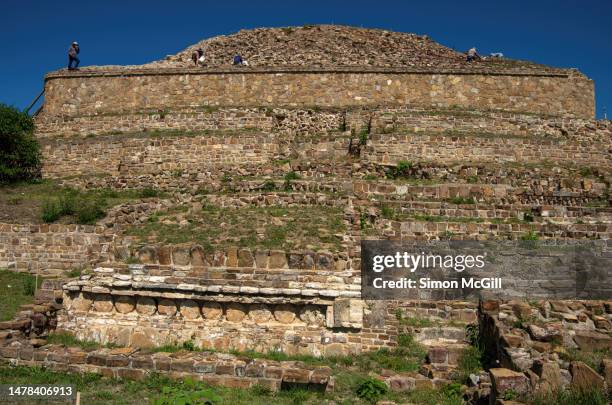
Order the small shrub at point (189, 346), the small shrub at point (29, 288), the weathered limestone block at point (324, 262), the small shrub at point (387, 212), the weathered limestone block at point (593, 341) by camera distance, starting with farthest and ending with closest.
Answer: the small shrub at point (387, 212) < the small shrub at point (29, 288) < the weathered limestone block at point (324, 262) < the small shrub at point (189, 346) < the weathered limestone block at point (593, 341)

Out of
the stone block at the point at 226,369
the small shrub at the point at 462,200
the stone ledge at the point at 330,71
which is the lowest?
the stone block at the point at 226,369

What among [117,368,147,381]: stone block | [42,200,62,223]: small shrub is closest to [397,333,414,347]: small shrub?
[117,368,147,381]: stone block

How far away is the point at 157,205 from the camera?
1598 cm

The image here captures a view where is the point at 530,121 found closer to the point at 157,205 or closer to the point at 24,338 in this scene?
the point at 157,205

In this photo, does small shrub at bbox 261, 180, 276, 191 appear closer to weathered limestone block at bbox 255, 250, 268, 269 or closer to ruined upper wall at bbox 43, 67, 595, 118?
weathered limestone block at bbox 255, 250, 268, 269

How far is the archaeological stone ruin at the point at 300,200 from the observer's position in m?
9.56

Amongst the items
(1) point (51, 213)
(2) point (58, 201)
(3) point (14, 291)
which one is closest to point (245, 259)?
(3) point (14, 291)

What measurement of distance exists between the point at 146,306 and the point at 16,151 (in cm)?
1345

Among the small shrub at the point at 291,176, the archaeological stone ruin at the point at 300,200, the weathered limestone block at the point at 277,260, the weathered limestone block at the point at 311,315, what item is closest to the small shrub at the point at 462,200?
the archaeological stone ruin at the point at 300,200

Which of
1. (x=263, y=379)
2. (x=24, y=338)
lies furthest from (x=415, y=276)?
(x=24, y=338)

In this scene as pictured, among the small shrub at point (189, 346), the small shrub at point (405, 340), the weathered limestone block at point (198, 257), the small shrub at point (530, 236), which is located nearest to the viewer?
the small shrub at point (405, 340)

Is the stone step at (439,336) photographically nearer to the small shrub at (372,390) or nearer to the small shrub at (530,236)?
the small shrub at (372,390)

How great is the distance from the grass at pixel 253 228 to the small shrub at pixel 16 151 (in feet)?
30.4

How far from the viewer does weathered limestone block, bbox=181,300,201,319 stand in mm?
10586
